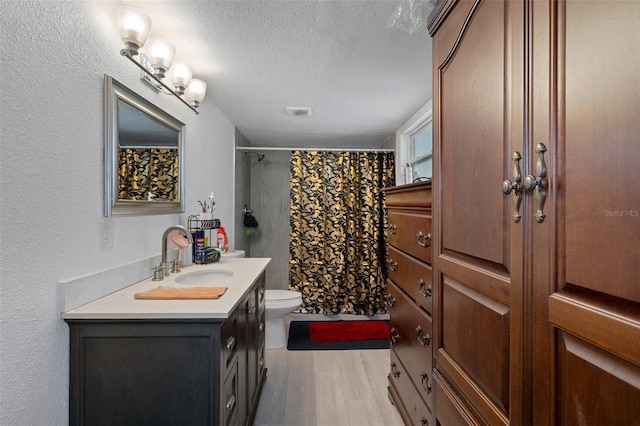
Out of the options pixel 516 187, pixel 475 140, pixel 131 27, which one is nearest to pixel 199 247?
pixel 131 27

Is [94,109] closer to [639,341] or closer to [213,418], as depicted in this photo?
[213,418]

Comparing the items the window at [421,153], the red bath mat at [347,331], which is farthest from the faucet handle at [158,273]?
the window at [421,153]

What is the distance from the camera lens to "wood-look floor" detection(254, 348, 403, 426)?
74.9 inches

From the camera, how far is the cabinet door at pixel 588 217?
0.45 metres

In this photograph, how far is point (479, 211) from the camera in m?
0.82

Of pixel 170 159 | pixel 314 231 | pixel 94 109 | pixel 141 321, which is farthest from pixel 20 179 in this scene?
pixel 314 231

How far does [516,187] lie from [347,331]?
2895 millimetres

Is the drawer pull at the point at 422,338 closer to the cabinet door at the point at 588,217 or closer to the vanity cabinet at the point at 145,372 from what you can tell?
the cabinet door at the point at 588,217

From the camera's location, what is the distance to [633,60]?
0.44 metres

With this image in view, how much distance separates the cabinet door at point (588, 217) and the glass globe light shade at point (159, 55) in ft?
4.96

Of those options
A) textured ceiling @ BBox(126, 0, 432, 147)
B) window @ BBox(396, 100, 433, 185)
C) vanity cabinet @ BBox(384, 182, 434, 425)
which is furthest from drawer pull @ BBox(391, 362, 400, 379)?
textured ceiling @ BBox(126, 0, 432, 147)

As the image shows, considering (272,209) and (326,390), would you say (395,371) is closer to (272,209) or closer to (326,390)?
(326,390)

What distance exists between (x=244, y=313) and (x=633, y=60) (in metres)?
1.52

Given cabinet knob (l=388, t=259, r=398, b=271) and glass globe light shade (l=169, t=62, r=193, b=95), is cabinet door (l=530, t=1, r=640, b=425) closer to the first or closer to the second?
cabinet knob (l=388, t=259, r=398, b=271)
